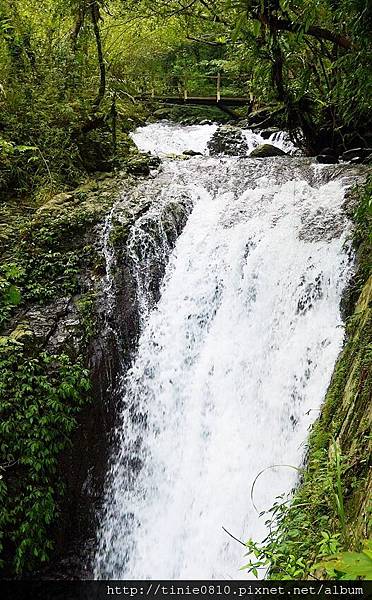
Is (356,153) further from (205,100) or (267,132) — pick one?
(205,100)

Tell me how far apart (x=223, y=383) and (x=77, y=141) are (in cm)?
571

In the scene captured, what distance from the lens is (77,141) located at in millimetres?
9148

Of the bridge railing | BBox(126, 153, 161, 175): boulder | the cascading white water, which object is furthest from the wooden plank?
the cascading white water

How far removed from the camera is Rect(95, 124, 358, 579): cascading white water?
5113mm

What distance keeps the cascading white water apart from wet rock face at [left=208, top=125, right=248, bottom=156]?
16.2ft

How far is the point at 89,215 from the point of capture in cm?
762

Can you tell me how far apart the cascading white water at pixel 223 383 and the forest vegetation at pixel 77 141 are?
64 cm

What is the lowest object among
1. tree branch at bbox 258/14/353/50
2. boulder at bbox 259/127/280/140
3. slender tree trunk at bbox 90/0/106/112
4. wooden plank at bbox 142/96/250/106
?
wooden plank at bbox 142/96/250/106

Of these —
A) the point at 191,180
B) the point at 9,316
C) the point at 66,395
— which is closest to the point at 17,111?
the point at 191,180

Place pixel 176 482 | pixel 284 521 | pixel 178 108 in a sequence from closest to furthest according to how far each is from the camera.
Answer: pixel 284 521
pixel 176 482
pixel 178 108

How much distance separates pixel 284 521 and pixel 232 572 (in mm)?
1951

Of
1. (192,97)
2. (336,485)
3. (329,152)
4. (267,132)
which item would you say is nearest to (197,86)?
(192,97)

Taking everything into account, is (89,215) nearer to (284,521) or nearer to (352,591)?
(284,521)

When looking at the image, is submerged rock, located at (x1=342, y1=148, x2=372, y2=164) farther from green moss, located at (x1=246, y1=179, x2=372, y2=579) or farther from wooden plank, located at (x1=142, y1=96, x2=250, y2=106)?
wooden plank, located at (x1=142, y1=96, x2=250, y2=106)
